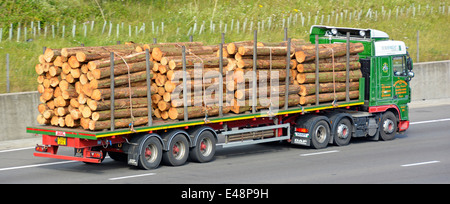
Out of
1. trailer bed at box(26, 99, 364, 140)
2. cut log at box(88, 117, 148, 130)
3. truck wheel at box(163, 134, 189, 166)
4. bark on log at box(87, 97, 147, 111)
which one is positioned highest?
bark on log at box(87, 97, 147, 111)

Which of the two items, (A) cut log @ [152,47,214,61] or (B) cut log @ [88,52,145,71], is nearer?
(B) cut log @ [88,52,145,71]

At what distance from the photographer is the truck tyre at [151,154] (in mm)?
15953

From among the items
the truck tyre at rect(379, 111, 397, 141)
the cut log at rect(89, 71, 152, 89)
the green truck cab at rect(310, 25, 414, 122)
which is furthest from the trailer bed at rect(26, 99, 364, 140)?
the truck tyre at rect(379, 111, 397, 141)

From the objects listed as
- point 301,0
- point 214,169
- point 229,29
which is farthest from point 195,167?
point 301,0

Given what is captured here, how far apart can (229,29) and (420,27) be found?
443 inches

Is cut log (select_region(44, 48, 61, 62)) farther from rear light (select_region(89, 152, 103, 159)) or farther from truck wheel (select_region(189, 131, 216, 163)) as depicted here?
truck wheel (select_region(189, 131, 216, 163))

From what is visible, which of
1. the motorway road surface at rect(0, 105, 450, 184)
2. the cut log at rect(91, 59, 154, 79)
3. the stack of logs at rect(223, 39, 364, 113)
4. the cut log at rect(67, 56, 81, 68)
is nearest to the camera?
the motorway road surface at rect(0, 105, 450, 184)

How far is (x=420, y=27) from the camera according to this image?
3881 centimetres

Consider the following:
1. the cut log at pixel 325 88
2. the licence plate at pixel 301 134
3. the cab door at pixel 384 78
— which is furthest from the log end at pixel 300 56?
the cab door at pixel 384 78

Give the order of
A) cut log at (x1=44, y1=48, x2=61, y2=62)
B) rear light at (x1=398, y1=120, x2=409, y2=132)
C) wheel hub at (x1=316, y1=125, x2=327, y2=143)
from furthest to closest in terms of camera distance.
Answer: rear light at (x1=398, y1=120, x2=409, y2=132)
wheel hub at (x1=316, y1=125, x2=327, y2=143)
cut log at (x1=44, y1=48, x2=61, y2=62)

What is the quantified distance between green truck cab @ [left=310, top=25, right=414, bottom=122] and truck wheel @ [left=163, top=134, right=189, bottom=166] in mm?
5770

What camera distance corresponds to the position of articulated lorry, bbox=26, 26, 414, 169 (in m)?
15.8

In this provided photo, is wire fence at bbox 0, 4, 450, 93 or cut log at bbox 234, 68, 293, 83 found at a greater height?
wire fence at bbox 0, 4, 450, 93

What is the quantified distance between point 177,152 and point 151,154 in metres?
0.70
